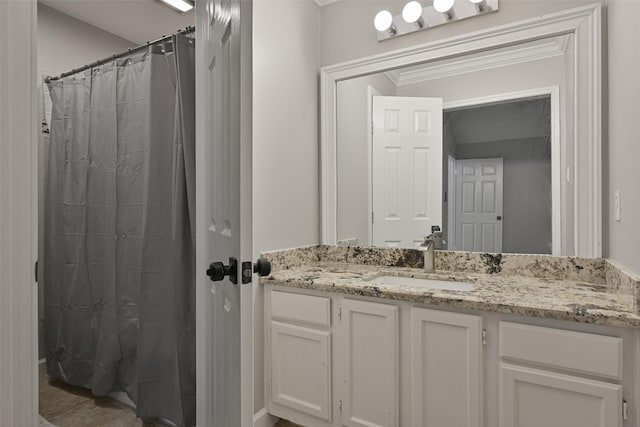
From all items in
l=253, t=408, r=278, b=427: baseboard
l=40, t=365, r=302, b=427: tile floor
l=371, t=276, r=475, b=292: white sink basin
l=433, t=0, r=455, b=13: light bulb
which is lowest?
l=40, t=365, r=302, b=427: tile floor

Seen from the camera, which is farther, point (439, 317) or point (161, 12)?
point (161, 12)

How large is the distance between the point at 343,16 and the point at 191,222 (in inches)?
61.1

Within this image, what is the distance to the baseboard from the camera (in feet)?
6.09

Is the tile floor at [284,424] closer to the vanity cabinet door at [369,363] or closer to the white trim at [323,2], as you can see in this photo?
the vanity cabinet door at [369,363]

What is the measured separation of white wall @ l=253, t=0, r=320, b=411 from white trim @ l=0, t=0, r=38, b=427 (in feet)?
3.34

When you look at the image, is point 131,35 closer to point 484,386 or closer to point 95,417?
point 95,417

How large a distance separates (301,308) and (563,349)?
1.06 metres

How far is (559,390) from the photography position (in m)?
1.22

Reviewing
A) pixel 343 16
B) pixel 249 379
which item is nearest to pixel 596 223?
pixel 249 379

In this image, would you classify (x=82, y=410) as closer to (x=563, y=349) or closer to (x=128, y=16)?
(x=563, y=349)

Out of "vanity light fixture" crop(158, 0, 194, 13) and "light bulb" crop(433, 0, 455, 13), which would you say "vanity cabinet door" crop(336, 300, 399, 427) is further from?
"vanity light fixture" crop(158, 0, 194, 13)

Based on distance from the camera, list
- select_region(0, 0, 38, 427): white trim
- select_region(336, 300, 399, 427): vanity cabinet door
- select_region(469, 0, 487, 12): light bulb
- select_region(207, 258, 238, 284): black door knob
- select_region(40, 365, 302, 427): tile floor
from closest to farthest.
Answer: select_region(0, 0, 38, 427): white trim
select_region(207, 258, 238, 284): black door knob
select_region(336, 300, 399, 427): vanity cabinet door
select_region(469, 0, 487, 12): light bulb
select_region(40, 365, 302, 427): tile floor

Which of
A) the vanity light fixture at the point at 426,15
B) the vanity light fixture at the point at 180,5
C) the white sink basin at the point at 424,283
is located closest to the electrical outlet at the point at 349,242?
the white sink basin at the point at 424,283

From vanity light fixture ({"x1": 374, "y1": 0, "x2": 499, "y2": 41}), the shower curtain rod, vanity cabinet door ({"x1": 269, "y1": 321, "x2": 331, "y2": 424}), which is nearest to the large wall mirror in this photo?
vanity light fixture ({"x1": 374, "y1": 0, "x2": 499, "y2": 41})
